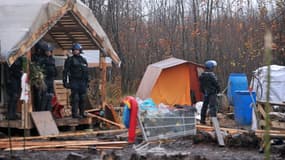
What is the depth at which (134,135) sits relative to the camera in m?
10.4

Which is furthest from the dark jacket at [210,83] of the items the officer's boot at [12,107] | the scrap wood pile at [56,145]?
the officer's boot at [12,107]

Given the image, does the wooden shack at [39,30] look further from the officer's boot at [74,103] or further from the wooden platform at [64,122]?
the officer's boot at [74,103]

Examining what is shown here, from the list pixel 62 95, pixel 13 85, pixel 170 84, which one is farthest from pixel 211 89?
pixel 13 85

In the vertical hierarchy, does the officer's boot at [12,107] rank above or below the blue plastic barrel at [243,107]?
above

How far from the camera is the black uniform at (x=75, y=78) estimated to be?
12453 millimetres

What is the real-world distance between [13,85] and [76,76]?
1.56 meters

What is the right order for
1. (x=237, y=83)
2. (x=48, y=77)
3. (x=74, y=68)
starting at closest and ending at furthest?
(x=48, y=77) → (x=74, y=68) → (x=237, y=83)

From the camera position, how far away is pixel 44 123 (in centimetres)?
1173

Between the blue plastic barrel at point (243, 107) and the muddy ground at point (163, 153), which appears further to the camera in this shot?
the blue plastic barrel at point (243, 107)

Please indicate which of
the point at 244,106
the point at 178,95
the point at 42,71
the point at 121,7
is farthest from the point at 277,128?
the point at 121,7

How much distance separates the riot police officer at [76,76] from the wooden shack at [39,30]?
1.80ft

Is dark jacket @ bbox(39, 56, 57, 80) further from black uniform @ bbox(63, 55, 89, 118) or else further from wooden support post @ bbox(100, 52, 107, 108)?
wooden support post @ bbox(100, 52, 107, 108)

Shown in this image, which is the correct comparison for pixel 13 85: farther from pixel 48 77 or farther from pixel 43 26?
pixel 43 26

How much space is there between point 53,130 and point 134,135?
2.28 metres
